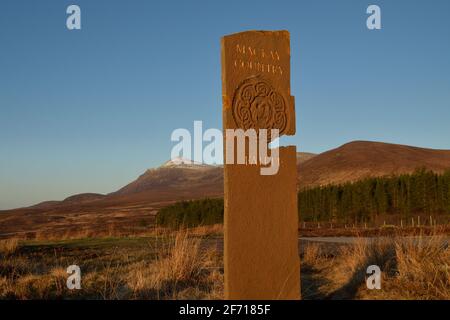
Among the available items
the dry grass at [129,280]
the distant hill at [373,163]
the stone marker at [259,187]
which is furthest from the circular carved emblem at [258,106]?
the distant hill at [373,163]

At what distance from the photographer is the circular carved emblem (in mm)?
4738

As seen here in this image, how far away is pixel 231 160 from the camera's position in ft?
15.1

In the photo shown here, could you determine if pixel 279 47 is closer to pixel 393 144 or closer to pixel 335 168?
pixel 335 168

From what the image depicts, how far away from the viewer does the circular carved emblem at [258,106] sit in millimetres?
4738

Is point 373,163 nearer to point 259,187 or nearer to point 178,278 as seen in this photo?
point 178,278

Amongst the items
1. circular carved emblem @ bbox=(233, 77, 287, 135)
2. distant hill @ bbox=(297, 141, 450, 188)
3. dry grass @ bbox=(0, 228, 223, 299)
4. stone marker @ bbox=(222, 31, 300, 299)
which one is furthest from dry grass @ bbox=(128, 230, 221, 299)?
distant hill @ bbox=(297, 141, 450, 188)

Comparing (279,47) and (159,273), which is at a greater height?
(279,47)

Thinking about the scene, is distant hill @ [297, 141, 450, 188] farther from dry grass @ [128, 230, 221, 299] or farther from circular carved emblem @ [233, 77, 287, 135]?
circular carved emblem @ [233, 77, 287, 135]

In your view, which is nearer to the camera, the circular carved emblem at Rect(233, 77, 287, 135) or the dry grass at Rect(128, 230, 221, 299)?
the circular carved emblem at Rect(233, 77, 287, 135)

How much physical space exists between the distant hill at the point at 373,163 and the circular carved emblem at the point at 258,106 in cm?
8389

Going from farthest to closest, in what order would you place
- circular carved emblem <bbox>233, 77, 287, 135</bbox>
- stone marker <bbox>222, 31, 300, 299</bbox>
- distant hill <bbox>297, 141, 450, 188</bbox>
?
distant hill <bbox>297, 141, 450, 188</bbox> < circular carved emblem <bbox>233, 77, 287, 135</bbox> < stone marker <bbox>222, 31, 300, 299</bbox>

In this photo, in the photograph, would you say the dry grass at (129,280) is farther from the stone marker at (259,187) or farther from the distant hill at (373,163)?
the distant hill at (373,163)
